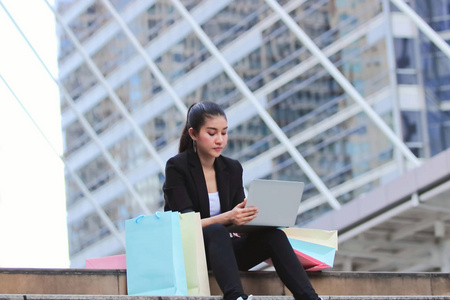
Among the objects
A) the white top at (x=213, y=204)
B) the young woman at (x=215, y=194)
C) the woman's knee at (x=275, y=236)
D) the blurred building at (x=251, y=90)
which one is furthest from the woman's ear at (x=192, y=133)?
the blurred building at (x=251, y=90)

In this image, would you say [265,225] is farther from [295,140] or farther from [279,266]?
[295,140]

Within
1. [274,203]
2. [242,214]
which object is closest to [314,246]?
[274,203]

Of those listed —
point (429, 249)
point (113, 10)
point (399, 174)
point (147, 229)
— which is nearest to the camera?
point (147, 229)

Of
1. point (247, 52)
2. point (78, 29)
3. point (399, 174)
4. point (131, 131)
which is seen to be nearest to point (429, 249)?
point (399, 174)

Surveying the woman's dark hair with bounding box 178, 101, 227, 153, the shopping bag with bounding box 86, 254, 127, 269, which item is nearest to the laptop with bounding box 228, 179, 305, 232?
the woman's dark hair with bounding box 178, 101, 227, 153

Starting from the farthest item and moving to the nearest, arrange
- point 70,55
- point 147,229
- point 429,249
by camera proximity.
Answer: point 70,55, point 429,249, point 147,229

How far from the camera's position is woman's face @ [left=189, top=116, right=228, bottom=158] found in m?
5.55

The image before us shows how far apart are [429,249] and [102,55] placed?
9.33 m

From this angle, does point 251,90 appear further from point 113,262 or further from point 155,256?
point 155,256

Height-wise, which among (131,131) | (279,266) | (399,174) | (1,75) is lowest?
(279,266)

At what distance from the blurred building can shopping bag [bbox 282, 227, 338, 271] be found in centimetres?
981

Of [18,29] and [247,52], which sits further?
[18,29]

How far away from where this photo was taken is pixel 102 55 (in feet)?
77.8

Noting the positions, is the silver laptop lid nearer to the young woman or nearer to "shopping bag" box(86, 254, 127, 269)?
the young woman
